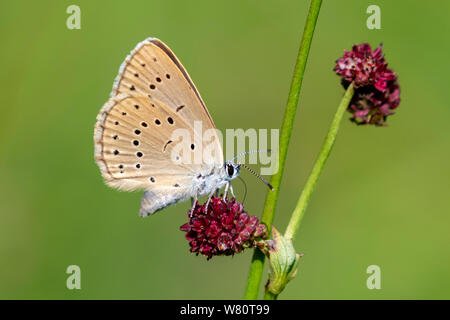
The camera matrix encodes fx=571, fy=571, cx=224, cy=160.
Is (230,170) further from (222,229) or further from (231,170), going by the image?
(222,229)

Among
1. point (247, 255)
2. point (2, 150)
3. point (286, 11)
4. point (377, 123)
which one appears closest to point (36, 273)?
point (2, 150)

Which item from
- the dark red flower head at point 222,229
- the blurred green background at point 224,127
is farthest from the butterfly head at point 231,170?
the blurred green background at point 224,127

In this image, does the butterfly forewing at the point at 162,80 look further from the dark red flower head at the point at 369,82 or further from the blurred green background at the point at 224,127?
the blurred green background at the point at 224,127

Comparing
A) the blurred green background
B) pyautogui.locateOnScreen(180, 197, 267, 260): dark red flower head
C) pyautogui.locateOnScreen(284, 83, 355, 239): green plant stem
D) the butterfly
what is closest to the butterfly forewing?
the butterfly

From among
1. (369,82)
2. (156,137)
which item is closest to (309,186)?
(369,82)

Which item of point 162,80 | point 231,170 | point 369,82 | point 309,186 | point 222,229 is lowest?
Answer: point 222,229

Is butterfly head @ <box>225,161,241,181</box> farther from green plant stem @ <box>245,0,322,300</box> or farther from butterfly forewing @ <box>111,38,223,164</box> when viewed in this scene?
green plant stem @ <box>245,0,322,300</box>
